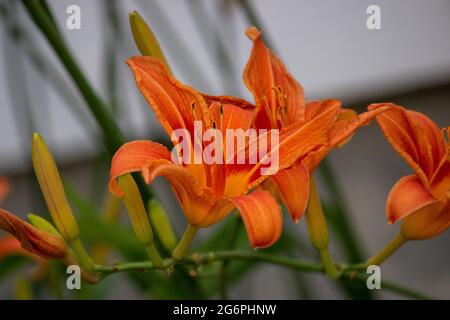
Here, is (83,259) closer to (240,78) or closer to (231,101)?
(231,101)

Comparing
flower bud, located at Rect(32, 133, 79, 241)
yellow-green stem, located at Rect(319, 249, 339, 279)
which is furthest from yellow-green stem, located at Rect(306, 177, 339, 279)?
flower bud, located at Rect(32, 133, 79, 241)

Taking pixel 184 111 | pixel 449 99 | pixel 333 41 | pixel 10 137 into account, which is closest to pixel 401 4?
pixel 333 41

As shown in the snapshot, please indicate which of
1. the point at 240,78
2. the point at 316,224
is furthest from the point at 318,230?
the point at 240,78

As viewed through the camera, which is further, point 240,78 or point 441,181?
point 240,78

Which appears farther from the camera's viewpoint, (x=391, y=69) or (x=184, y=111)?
(x=391, y=69)

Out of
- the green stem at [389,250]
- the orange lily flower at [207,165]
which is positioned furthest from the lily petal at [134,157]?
the green stem at [389,250]

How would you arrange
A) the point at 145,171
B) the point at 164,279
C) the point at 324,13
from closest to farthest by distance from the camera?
1. the point at 145,171
2. the point at 164,279
3. the point at 324,13

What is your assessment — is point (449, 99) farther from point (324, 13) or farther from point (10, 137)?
point (10, 137)

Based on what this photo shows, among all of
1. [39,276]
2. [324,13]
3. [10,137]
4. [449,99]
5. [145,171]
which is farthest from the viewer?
[10,137]
